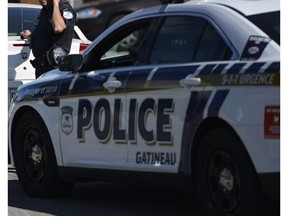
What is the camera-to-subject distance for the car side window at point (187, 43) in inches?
268

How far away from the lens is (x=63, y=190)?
8516 mm

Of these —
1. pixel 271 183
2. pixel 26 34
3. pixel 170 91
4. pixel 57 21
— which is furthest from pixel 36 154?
pixel 26 34

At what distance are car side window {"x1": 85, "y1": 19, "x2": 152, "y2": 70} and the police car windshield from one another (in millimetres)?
1124

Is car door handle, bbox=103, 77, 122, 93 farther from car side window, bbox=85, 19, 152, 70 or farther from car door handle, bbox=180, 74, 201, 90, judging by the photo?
car door handle, bbox=180, 74, 201, 90

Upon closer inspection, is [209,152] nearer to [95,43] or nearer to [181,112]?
[181,112]

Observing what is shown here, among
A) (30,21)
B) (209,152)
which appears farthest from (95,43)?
(30,21)

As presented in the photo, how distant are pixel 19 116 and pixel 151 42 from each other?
190 centimetres

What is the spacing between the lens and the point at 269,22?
6.66 m

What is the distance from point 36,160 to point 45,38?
2.68 meters

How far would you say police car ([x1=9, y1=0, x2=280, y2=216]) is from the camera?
20.3 ft

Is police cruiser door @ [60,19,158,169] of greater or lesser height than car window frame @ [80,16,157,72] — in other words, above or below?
below

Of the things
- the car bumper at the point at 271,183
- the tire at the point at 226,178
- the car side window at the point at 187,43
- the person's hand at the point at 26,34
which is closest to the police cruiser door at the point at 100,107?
the car side window at the point at 187,43

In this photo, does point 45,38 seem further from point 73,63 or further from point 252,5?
point 252,5

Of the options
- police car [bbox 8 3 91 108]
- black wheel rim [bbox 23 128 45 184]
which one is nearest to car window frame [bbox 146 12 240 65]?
black wheel rim [bbox 23 128 45 184]
